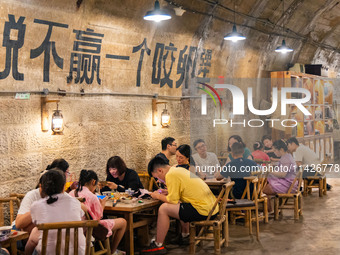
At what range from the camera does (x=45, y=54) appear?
6582mm

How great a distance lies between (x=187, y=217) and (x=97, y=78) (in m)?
2.76

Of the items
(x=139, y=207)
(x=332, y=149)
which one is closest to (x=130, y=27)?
(x=139, y=207)

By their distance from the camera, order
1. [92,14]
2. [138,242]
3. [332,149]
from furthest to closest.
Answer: [332,149]
[92,14]
[138,242]

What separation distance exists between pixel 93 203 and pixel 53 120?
75.3 inches

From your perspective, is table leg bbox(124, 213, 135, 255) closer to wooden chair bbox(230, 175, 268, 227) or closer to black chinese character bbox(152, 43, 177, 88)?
wooden chair bbox(230, 175, 268, 227)

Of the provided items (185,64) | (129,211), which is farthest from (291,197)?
(185,64)

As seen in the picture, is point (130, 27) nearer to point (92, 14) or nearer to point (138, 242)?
point (92, 14)

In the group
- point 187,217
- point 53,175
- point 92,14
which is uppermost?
point 92,14

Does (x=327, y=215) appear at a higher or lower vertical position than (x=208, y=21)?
lower

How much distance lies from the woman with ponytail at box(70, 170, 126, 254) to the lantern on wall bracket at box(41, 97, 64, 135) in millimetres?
1575

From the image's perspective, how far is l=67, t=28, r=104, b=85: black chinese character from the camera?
7080mm

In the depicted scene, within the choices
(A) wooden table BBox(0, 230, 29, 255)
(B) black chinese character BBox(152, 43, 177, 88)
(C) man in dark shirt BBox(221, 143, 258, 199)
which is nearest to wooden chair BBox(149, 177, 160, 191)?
(C) man in dark shirt BBox(221, 143, 258, 199)

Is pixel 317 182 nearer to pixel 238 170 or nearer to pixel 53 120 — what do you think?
pixel 238 170

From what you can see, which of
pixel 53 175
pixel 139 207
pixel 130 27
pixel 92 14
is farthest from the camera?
pixel 130 27
